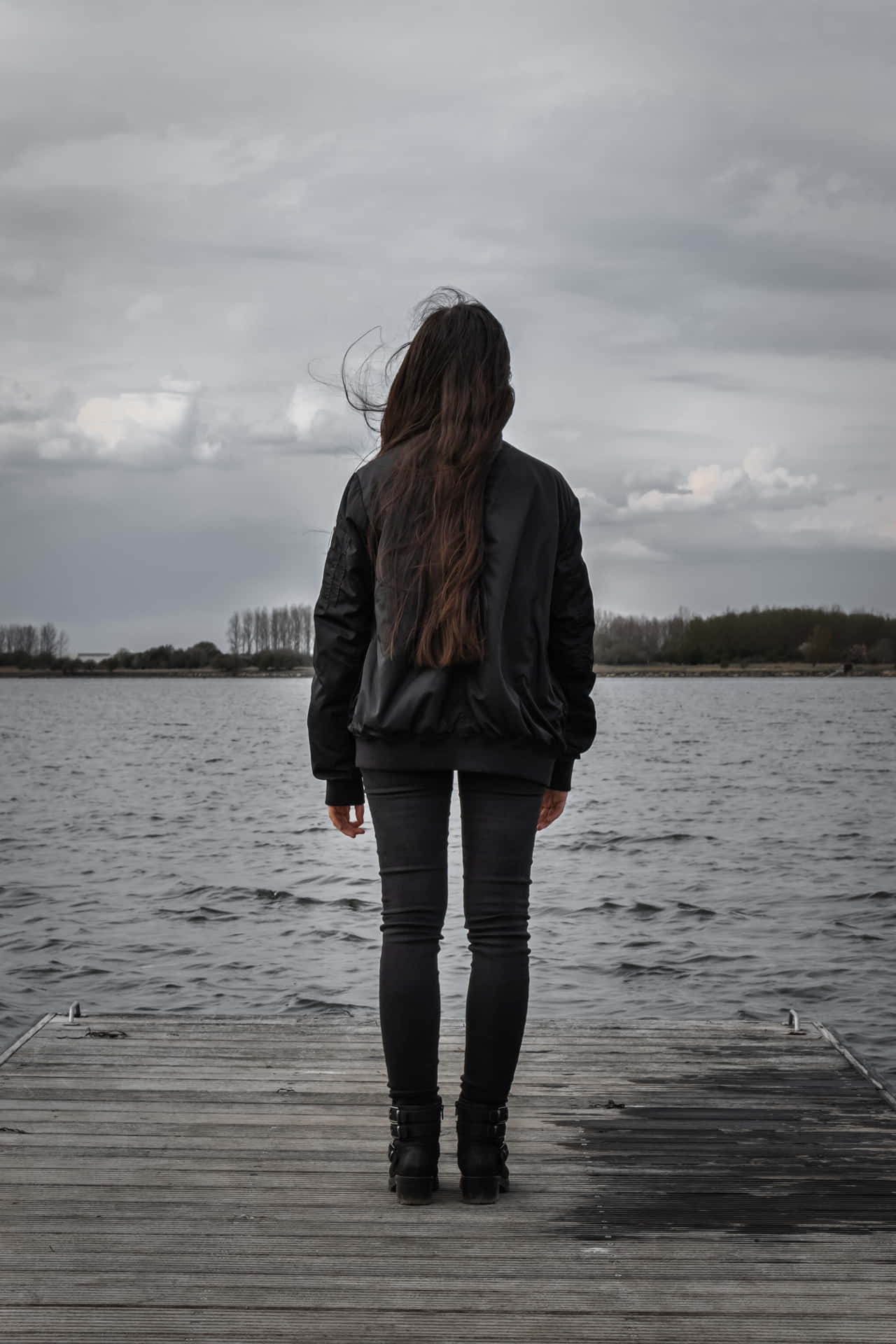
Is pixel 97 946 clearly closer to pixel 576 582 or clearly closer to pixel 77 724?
pixel 576 582

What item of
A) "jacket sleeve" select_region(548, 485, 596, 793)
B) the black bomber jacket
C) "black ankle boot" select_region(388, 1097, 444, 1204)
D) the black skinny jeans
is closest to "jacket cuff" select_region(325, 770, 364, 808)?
the black bomber jacket

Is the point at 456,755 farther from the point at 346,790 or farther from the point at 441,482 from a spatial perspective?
the point at 441,482

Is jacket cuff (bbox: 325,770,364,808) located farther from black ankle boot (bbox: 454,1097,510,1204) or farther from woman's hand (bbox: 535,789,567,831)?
black ankle boot (bbox: 454,1097,510,1204)

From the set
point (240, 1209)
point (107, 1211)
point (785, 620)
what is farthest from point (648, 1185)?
point (785, 620)

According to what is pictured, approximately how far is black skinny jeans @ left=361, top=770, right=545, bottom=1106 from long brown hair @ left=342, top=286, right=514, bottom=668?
330 mm

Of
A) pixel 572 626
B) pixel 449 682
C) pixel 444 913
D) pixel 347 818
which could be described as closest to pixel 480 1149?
pixel 444 913

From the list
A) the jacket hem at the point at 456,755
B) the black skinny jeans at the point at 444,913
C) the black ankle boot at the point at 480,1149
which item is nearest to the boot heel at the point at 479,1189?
the black ankle boot at the point at 480,1149

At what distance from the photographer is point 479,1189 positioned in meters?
2.96

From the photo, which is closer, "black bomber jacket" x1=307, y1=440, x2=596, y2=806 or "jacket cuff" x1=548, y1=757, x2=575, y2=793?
"black bomber jacket" x1=307, y1=440, x2=596, y2=806

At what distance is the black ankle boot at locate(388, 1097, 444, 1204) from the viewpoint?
295cm

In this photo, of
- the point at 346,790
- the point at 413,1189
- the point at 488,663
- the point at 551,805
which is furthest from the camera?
the point at 551,805

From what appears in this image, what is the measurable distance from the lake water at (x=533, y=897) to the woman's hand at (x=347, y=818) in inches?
45.5

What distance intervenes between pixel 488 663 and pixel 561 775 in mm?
512

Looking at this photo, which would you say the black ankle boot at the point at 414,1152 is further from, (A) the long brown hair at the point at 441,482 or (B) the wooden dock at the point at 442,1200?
(A) the long brown hair at the point at 441,482
